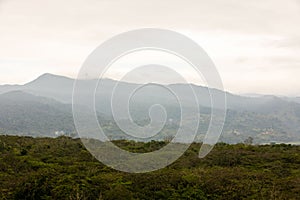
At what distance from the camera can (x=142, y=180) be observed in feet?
92.3

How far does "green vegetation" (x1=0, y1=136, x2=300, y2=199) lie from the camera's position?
24297 millimetres

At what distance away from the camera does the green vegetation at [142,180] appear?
79.7ft

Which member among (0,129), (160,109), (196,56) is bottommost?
(0,129)

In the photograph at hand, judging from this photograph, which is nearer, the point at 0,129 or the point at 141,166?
the point at 141,166

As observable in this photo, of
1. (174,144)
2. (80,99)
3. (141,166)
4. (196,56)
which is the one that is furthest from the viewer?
(174,144)

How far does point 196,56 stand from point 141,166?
17213 millimetres

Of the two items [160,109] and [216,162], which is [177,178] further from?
[216,162]

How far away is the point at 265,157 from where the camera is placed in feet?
127

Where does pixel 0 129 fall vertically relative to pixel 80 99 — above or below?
below

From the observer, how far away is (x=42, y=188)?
79.8ft

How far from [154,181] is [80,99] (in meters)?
8.74

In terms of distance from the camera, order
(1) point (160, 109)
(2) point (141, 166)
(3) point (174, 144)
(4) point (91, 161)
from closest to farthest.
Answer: (1) point (160, 109)
(2) point (141, 166)
(4) point (91, 161)
(3) point (174, 144)

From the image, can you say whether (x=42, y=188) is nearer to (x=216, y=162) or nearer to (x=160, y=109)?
(x=160, y=109)

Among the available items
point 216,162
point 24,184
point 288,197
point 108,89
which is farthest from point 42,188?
point 216,162
